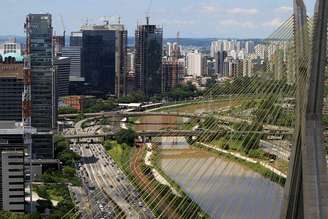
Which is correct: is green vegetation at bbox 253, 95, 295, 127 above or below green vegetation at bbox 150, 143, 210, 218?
above

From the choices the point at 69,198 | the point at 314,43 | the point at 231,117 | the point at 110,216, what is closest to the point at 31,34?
the point at 69,198

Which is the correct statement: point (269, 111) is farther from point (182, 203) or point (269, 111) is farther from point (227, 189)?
point (227, 189)

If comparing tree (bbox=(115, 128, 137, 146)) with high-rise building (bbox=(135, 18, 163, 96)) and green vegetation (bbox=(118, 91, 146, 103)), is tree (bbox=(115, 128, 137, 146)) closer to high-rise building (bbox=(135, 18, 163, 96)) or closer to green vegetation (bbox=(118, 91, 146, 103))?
green vegetation (bbox=(118, 91, 146, 103))

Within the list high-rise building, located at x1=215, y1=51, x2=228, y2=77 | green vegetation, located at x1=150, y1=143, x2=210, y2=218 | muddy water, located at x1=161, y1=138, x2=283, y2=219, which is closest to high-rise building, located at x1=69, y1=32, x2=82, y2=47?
high-rise building, located at x1=215, y1=51, x2=228, y2=77

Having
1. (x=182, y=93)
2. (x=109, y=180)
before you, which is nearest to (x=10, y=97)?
(x=109, y=180)

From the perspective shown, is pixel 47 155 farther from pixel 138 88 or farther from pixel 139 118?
pixel 138 88

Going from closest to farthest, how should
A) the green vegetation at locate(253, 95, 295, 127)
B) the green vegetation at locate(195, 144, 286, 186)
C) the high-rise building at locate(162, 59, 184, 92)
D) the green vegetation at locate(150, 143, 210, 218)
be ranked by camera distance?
1. the green vegetation at locate(253, 95, 295, 127)
2. the green vegetation at locate(150, 143, 210, 218)
3. the green vegetation at locate(195, 144, 286, 186)
4. the high-rise building at locate(162, 59, 184, 92)
